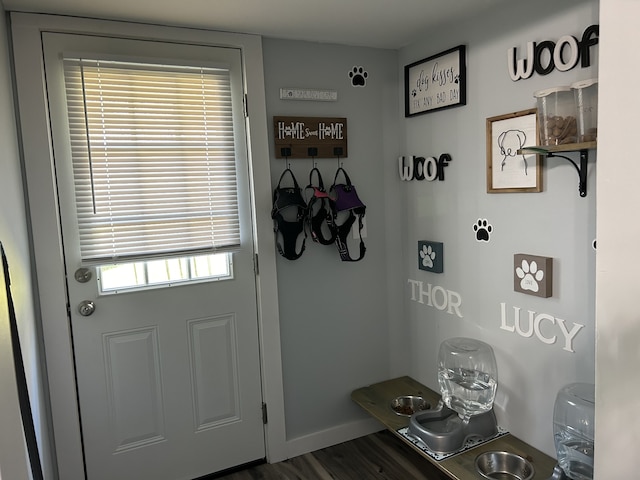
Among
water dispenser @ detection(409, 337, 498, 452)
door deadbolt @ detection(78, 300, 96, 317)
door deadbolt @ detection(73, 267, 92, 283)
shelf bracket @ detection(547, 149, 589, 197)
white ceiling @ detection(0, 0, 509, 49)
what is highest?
white ceiling @ detection(0, 0, 509, 49)

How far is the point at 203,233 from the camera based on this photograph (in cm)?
230

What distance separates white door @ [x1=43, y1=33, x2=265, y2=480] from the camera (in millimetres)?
2084

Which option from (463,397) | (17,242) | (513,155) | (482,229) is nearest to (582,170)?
(513,155)

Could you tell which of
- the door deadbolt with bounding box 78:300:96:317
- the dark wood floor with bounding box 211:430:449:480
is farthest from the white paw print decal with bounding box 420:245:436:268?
the door deadbolt with bounding box 78:300:96:317

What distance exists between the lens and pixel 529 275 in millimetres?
1965

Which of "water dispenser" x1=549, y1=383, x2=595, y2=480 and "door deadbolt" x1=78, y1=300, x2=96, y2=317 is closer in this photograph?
"water dispenser" x1=549, y1=383, x2=595, y2=480

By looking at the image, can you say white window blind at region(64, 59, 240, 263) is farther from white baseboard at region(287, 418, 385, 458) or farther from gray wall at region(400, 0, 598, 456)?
white baseboard at region(287, 418, 385, 458)

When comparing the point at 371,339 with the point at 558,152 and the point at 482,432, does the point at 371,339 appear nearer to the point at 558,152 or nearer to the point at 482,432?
the point at 482,432

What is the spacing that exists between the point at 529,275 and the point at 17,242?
195 centimetres

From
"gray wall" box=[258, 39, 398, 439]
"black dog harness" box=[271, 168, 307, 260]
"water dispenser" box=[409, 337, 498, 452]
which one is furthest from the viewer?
"gray wall" box=[258, 39, 398, 439]

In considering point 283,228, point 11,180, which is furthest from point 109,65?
point 283,228

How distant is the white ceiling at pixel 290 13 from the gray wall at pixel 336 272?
19 cm

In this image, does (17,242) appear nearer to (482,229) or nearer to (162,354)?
(162,354)

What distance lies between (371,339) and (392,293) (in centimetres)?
29
